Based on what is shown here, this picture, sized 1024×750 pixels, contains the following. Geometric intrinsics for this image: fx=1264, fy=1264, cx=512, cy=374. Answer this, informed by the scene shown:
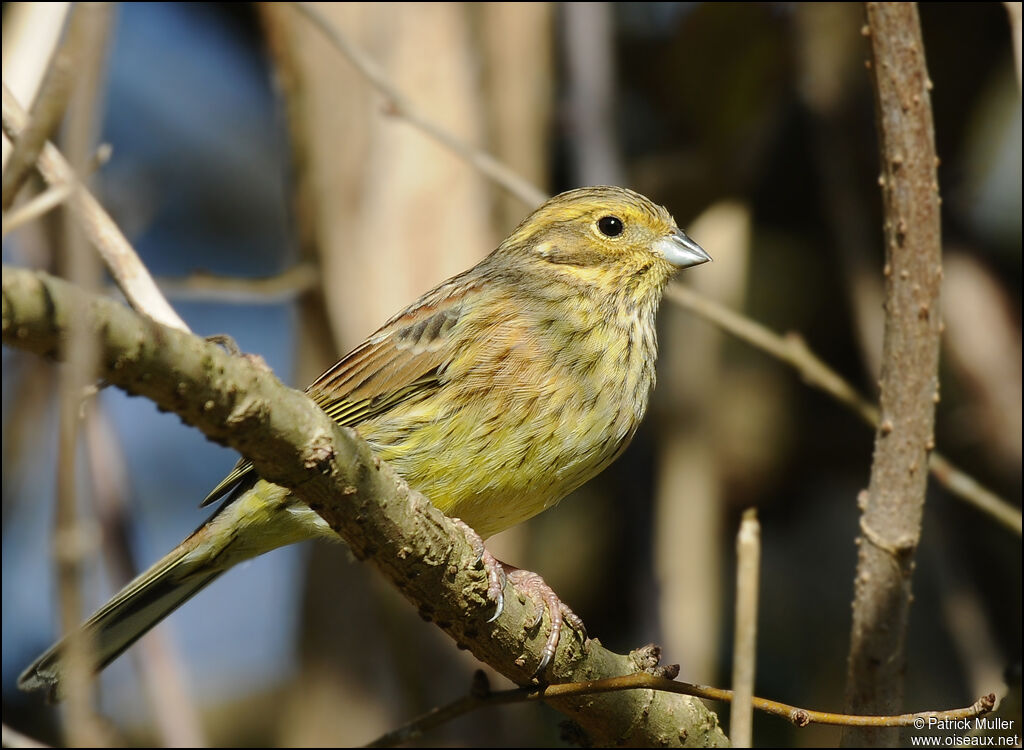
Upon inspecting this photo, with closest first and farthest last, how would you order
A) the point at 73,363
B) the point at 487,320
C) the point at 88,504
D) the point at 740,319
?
1. the point at 73,363
2. the point at 88,504
3. the point at 487,320
4. the point at 740,319

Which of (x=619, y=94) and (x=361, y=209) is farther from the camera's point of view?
(x=619, y=94)

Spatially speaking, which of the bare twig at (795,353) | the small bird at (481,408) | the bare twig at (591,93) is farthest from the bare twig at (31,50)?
the bare twig at (591,93)

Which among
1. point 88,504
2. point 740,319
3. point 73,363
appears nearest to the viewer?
point 73,363

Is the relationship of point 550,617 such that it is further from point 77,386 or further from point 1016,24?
point 1016,24

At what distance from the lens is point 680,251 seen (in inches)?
157

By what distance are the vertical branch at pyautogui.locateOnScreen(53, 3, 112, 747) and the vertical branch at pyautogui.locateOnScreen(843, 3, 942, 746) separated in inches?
75.9

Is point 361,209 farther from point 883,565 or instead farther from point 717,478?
point 883,565

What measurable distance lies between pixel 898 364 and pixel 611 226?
→ 1359 millimetres

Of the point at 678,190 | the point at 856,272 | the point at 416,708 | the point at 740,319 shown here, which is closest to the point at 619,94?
the point at 678,190

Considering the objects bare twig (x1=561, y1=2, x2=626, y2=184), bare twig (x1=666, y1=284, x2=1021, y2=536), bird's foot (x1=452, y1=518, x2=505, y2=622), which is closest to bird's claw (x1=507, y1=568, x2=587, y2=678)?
bird's foot (x1=452, y1=518, x2=505, y2=622)

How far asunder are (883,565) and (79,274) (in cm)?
212

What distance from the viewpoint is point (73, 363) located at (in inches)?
55.6

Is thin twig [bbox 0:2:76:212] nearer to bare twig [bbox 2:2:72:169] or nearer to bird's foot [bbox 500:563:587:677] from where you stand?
bare twig [bbox 2:2:72:169]

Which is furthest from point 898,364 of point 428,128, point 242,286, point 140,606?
point 242,286
